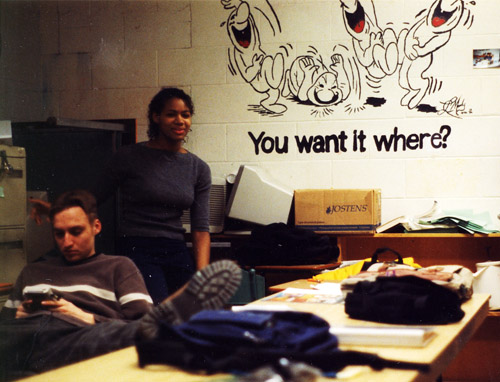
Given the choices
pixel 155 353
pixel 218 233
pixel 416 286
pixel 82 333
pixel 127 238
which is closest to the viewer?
pixel 155 353

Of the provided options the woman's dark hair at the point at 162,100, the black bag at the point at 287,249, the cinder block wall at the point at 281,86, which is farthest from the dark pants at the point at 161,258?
the cinder block wall at the point at 281,86

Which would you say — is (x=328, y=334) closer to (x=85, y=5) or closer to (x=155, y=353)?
(x=155, y=353)

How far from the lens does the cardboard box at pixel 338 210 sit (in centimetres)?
344

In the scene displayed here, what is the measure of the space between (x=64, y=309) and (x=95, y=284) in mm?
161

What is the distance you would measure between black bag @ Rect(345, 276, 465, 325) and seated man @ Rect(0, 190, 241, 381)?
378mm

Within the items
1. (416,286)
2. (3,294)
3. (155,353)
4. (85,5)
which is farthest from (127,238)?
(85,5)

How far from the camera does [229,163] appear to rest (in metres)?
4.01

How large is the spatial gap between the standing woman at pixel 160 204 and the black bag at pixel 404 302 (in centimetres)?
133

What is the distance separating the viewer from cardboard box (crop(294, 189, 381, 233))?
344 centimetres

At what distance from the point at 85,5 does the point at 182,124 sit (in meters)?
1.81

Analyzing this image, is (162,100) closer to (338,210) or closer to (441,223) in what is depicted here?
(338,210)

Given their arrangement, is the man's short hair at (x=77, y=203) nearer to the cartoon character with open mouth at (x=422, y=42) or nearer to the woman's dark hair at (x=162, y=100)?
the woman's dark hair at (x=162, y=100)

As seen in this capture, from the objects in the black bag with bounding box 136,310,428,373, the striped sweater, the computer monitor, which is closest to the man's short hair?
the striped sweater

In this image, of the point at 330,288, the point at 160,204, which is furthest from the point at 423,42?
the point at 330,288
